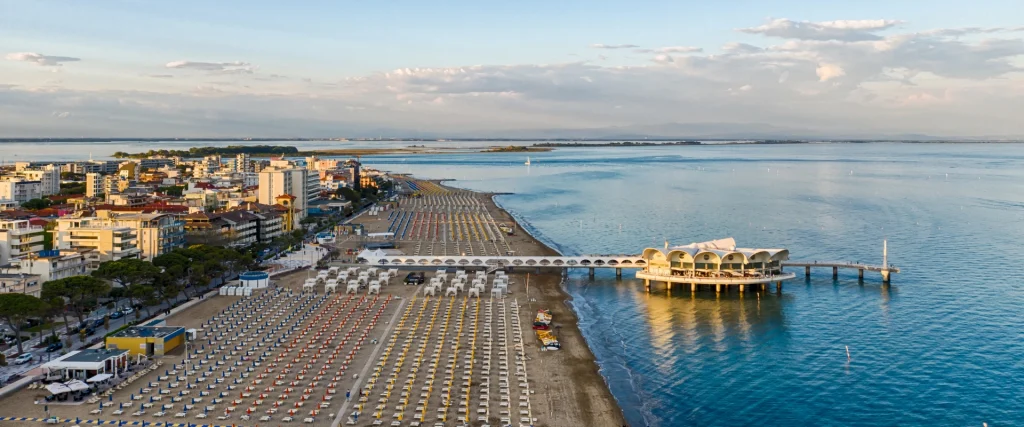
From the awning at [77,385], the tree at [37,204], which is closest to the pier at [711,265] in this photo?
the awning at [77,385]

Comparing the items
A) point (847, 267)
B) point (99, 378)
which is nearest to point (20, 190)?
point (99, 378)

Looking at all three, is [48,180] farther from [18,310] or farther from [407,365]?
[407,365]

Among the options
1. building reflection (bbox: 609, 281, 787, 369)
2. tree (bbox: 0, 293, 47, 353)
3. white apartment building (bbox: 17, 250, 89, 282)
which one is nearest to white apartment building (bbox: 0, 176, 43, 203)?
white apartment building (bbox: 17, 250, 89, 282)

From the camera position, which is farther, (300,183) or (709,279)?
(300,183)

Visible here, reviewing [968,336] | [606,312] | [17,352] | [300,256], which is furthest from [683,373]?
[300,256]

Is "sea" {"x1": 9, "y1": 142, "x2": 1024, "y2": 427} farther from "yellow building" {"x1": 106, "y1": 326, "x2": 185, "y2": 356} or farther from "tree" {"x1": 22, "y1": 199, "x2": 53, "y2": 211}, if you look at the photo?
"tree" {"x1": 22, "y1": 199, "x2": 53, "y2": 211}

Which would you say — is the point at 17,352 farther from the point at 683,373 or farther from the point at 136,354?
the point at 683,373
